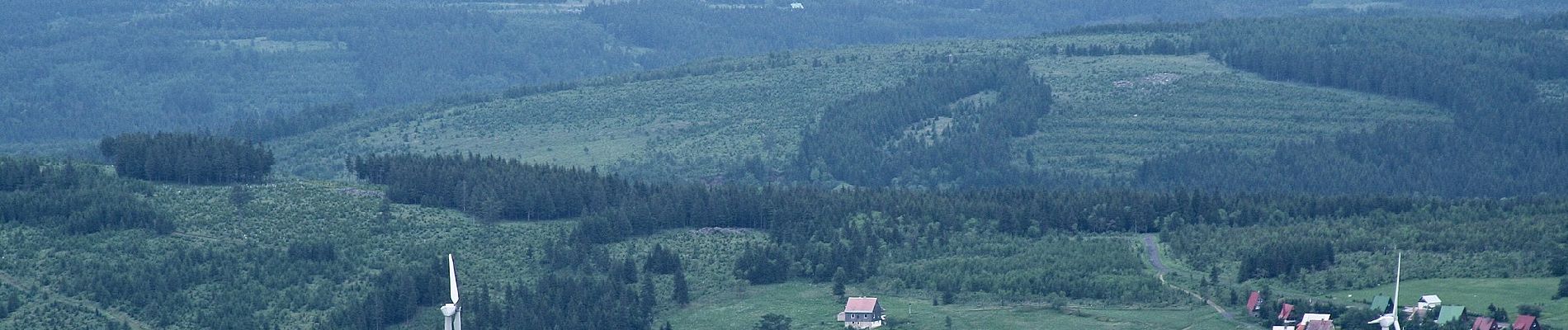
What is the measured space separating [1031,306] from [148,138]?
2517 inches

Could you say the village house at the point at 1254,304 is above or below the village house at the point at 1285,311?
below

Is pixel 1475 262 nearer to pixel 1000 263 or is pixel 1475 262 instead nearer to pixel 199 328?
pixel 1000 263

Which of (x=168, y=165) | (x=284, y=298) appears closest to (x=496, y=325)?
(x=284, y=298)

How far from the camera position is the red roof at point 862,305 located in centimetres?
15825

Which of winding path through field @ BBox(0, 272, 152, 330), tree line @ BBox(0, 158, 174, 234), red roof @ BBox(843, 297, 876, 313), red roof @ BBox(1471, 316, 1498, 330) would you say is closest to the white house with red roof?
red roof @ BBox(843, 297, 876, 313)

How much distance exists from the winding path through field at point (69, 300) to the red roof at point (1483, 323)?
67.1 metres

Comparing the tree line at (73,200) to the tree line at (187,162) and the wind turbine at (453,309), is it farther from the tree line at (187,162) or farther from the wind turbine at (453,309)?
the wind turbine at (453,309)

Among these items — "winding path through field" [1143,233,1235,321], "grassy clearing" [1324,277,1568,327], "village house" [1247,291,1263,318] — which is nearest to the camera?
"grassy clearing" [1324,277,1568,327]

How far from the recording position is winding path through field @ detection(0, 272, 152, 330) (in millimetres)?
162250

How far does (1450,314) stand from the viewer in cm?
14612

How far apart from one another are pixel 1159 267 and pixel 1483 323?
102 feet

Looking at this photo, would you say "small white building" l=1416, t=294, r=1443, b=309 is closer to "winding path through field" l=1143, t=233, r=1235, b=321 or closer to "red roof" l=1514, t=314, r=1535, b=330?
"red roof" l=1514, t=314, r=1535, b=330

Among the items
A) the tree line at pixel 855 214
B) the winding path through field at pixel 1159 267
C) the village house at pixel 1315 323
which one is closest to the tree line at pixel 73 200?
the tree line at pixel 855 214

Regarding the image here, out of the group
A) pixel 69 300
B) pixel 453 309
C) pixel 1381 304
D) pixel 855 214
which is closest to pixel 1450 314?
pixel 1381 304
